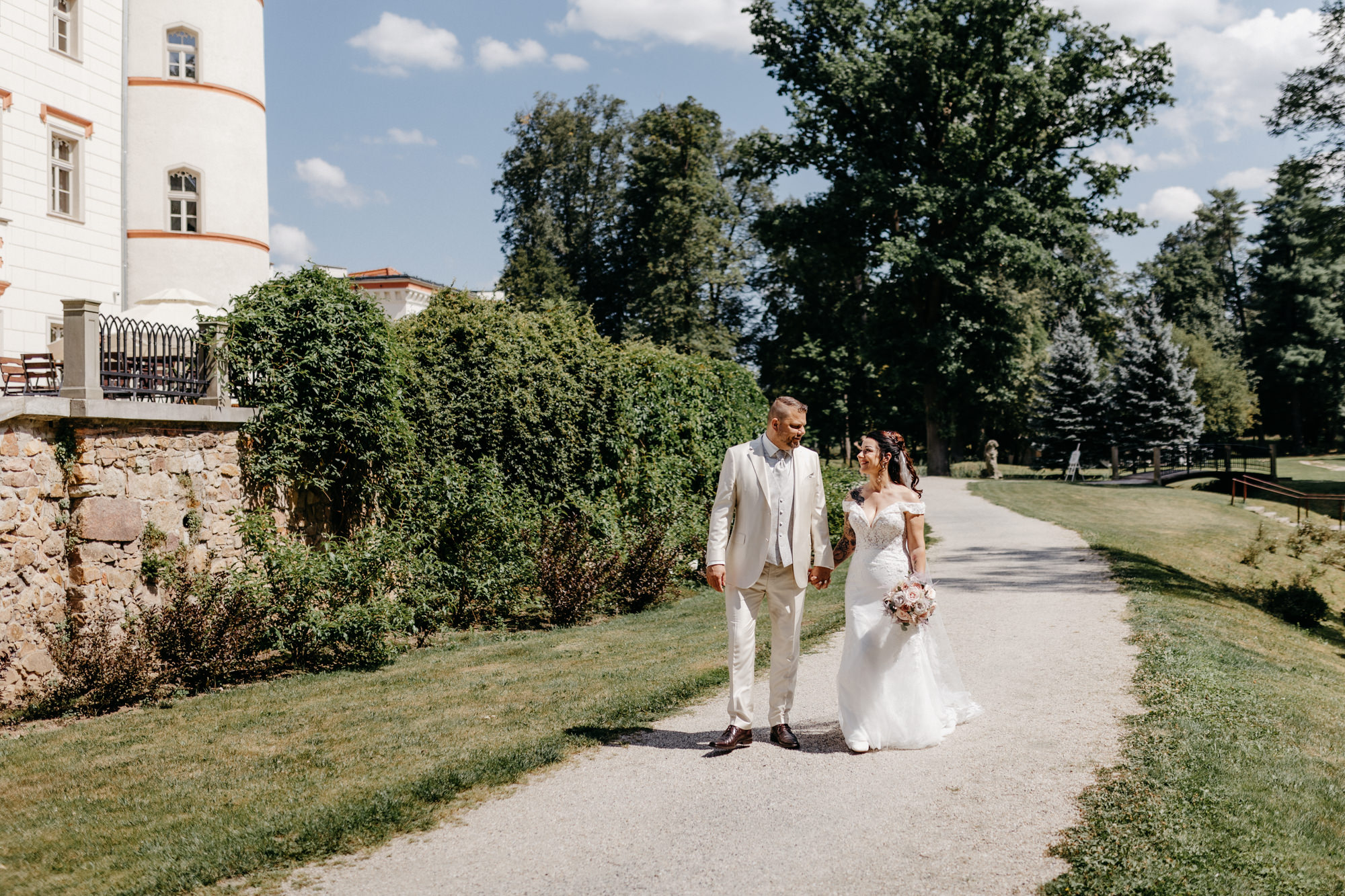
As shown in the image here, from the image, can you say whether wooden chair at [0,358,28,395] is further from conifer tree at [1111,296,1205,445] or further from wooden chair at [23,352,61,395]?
conifer tree at [1111,296,1205,445]

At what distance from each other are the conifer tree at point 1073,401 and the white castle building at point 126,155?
107 ft

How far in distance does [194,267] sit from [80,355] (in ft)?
51.2

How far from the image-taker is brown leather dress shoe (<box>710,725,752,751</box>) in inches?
254

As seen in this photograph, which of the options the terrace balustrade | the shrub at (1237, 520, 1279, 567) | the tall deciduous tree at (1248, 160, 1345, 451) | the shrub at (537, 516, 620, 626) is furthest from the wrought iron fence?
the tall deciduous tree at (1248, 160, 1345, 451)

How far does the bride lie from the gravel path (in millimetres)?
162

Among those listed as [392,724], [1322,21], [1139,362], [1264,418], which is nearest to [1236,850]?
[392,724]

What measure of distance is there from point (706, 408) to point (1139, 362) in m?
31.5

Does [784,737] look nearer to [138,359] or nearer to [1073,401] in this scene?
[138,359]

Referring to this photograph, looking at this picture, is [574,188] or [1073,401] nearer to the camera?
[1073,401]

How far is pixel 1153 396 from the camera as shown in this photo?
1689 inches

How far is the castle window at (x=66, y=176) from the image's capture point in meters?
20.5

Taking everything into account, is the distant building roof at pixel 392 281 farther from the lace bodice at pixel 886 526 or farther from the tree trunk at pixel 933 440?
the lace bodice at pixel 886 526

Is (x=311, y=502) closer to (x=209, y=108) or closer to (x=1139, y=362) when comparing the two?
(x=209, y=108)

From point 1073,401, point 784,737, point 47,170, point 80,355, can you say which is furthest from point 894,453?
point 1073,401
